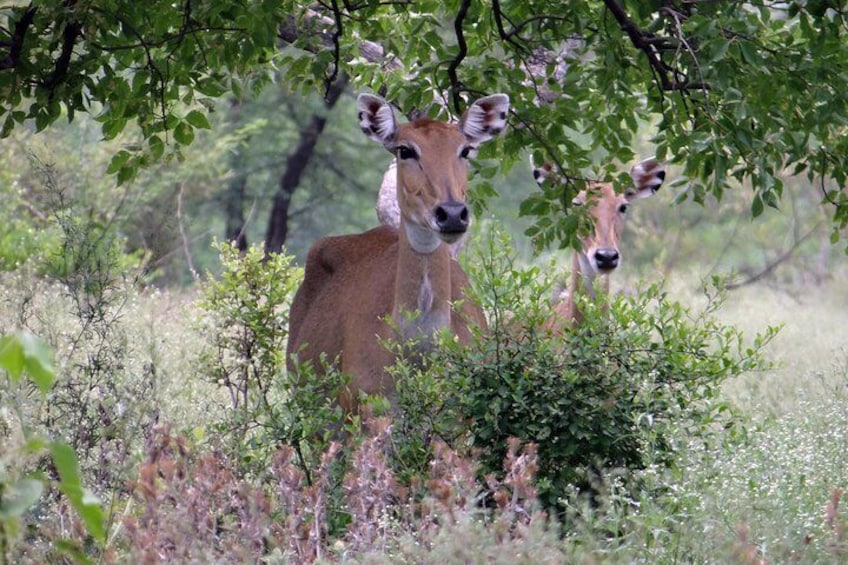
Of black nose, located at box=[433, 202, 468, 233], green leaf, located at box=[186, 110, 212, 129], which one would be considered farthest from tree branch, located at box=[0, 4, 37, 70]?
black nose, located at box=[433, 202, 468, 233]

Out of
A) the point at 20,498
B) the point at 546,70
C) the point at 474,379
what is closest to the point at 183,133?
the point at 546,70

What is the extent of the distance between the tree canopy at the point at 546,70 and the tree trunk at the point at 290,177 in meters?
14.8

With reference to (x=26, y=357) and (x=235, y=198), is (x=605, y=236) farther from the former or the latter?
(x=235, y=198)

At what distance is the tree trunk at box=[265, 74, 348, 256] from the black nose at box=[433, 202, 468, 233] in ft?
51.2

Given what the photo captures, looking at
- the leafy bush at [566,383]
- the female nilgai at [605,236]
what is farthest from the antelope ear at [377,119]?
the female nilgai at [605,236]

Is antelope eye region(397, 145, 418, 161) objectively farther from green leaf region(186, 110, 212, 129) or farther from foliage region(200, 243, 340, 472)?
foliage region(200, 243, 340, 472)

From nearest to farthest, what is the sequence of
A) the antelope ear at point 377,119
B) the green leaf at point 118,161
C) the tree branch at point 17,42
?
1. the tree branch at point 17,42
2. the green leaf at point 118,161
3. the antelope ear at point 377,119

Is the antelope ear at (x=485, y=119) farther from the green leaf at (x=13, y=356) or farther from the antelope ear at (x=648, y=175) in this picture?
the green leaf at (x=13, y=356)

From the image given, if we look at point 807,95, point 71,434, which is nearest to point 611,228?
point 807,95

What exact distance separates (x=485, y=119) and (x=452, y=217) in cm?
65

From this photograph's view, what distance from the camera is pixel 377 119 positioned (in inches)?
297

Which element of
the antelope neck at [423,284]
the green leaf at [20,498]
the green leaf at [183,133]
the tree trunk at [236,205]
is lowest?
the tree trunk at [236,205]

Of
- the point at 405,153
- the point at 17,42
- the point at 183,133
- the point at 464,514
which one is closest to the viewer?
the point at 464,514

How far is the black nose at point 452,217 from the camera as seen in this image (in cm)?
697
